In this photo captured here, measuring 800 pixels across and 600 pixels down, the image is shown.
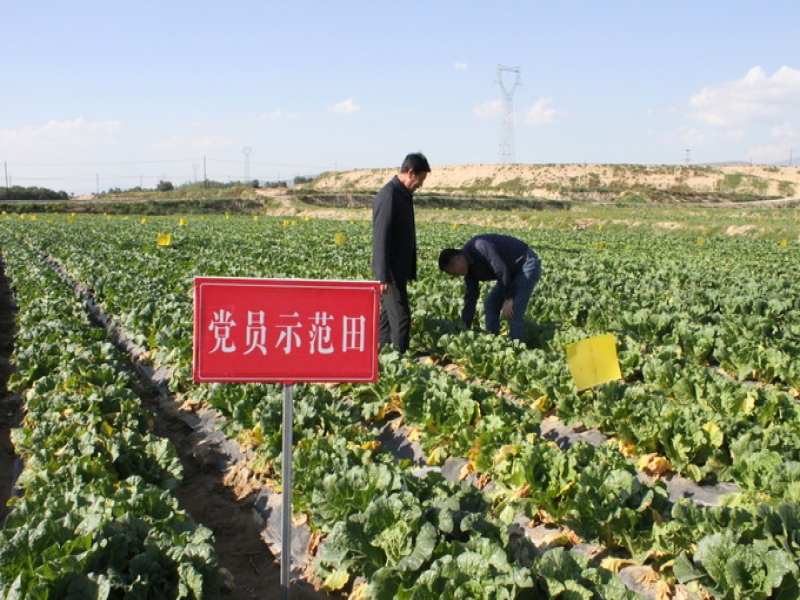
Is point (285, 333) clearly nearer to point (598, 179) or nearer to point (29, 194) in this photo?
point (29, 194)

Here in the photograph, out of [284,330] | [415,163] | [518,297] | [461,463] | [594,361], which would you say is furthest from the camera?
[518,297]

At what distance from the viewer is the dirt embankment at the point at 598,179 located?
80.2 metres

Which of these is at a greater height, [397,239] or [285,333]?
[397,239]

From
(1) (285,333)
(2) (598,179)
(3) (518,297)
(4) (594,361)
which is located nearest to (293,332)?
(1) (285,333)

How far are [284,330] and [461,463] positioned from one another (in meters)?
2.51

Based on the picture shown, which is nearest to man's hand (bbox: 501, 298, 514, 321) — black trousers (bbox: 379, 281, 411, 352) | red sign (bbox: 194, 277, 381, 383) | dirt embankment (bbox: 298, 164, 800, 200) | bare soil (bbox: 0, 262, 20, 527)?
black trousers (bbox: 379, 281, 411, 352)

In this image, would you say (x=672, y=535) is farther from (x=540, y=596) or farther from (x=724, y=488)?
(x=724, y=488)

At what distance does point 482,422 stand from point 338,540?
6.46ft

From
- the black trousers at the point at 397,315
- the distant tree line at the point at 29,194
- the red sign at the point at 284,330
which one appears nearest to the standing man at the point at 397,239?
the black trousers at the point at 397,315

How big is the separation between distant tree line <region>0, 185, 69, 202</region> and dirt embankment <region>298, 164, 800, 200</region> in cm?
2499

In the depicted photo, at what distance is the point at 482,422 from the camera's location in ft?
17.3

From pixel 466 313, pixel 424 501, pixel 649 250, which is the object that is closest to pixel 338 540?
pixel 424 501

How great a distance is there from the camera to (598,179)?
92.8m

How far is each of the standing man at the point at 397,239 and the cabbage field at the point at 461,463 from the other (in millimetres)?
577
